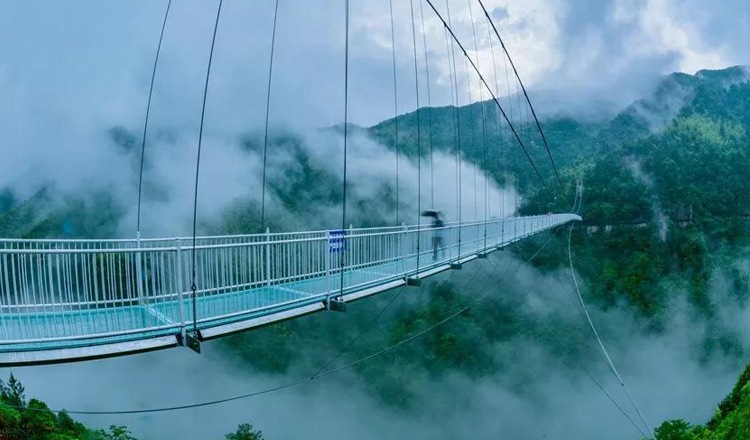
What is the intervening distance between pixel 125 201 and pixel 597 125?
224ft

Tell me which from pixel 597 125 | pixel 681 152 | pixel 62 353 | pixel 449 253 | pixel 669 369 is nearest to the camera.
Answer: pixel 62 353

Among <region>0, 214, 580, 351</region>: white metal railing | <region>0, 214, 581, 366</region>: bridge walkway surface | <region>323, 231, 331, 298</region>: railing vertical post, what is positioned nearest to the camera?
<region>0, 214, 581, 366</region>: bridge walkway surface

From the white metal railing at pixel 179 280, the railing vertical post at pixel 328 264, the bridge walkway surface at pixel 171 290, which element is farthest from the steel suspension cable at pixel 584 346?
the railing vertical post at pixel 328 264

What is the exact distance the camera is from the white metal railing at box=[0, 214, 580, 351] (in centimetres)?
335

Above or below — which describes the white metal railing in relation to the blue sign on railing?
below

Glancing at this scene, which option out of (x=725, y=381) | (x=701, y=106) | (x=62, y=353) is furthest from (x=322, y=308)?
(x=701, y=106)

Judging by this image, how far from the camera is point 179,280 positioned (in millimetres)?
3408

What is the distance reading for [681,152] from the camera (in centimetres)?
4744

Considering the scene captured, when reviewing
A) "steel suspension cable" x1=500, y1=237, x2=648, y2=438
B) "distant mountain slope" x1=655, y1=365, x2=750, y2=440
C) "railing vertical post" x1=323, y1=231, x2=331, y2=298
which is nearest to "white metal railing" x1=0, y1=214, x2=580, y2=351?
"railing vertical post" x1=323, y1=231, x2=331, y2=298

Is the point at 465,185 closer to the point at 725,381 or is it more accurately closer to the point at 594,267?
the point at 594,267

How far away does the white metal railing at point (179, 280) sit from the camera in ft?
11.0

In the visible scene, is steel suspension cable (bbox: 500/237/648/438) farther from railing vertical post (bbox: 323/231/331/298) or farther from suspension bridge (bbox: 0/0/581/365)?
railing vertical post (bbox: 323/231/331/298)

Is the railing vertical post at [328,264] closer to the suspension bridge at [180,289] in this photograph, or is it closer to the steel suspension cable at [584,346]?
the suspension bridge at [180,289]

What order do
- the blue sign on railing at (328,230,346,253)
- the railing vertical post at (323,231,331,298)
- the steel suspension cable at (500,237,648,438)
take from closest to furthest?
the railing vertical post at (323,231,331,298)
the blue sign on railing at (328,230,346,253)
the steel suspension cable at (500,237,648,438)
